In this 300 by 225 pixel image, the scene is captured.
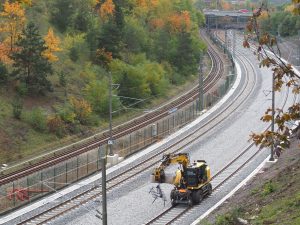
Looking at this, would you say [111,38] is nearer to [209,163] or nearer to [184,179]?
[209,163]

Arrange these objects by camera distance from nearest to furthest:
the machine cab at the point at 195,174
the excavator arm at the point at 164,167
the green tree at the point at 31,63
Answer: the excavator arm at the point at 164,167
the machine cab at the point at 195,174
the green tree at the point at 31,63

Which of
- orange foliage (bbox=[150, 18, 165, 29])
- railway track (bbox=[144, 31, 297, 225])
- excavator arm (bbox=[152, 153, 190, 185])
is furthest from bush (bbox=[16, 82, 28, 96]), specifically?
orange foliage (bbox=[150, 18, 165, 29])

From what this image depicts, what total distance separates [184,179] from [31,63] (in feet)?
96.1

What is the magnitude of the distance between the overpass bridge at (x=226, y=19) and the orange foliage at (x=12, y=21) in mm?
103862

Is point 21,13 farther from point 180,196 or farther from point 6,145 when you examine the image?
point 180,196

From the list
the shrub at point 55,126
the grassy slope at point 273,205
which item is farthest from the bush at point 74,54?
the grassy slope at point 273,205

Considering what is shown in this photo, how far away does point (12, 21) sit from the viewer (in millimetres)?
64625

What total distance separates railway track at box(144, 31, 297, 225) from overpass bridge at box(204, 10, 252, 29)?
116530 millimetres

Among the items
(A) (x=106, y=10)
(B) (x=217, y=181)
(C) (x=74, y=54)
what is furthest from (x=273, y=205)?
(A) (x=106, y=10)

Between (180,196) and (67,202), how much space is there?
6.54 m

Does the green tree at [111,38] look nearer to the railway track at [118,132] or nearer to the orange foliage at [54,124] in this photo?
the railway track at [118,132]

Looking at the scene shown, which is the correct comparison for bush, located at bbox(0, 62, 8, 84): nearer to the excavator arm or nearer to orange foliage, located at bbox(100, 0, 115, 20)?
the excavator arm

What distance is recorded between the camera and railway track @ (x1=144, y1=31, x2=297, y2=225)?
1229 inches

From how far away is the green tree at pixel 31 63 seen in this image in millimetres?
57688
